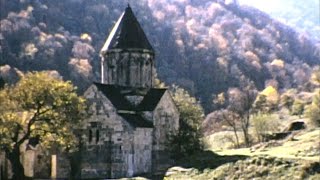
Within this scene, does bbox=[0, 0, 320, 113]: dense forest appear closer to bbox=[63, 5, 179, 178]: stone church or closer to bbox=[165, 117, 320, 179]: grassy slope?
bbox=[63, 5, 179, 178]: stone church

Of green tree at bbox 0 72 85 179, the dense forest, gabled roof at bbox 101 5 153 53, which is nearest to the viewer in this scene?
green tree at bbox 0 72 85 179

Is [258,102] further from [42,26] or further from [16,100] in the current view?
[42,26]

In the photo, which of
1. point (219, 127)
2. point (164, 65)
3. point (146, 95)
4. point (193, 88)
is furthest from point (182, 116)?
point (164, 65)

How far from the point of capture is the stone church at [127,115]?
43844 mm

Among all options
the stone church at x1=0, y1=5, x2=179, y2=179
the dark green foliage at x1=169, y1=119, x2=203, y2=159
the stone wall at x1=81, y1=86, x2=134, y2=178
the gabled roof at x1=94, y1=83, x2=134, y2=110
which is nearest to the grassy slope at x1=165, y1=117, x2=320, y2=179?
the dark green foliage at x1=169, y1=119, x2=203, y2=159

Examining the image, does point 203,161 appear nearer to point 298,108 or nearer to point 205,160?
point 205,160

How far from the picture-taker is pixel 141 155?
44.4 metres

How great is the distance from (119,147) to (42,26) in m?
126

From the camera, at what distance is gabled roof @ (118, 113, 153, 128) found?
44031mm

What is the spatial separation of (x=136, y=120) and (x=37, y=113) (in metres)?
7.00

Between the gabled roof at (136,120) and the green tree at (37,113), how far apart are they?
10.5 ft

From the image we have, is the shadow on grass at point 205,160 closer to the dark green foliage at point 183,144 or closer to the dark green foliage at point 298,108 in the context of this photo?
the dark green foliage at point 183,144

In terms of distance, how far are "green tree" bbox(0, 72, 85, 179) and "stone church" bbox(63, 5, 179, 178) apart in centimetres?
216

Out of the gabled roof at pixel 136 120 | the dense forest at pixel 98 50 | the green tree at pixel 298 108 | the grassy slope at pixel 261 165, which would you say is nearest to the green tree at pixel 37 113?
the gabled roof at pixel 136 120
